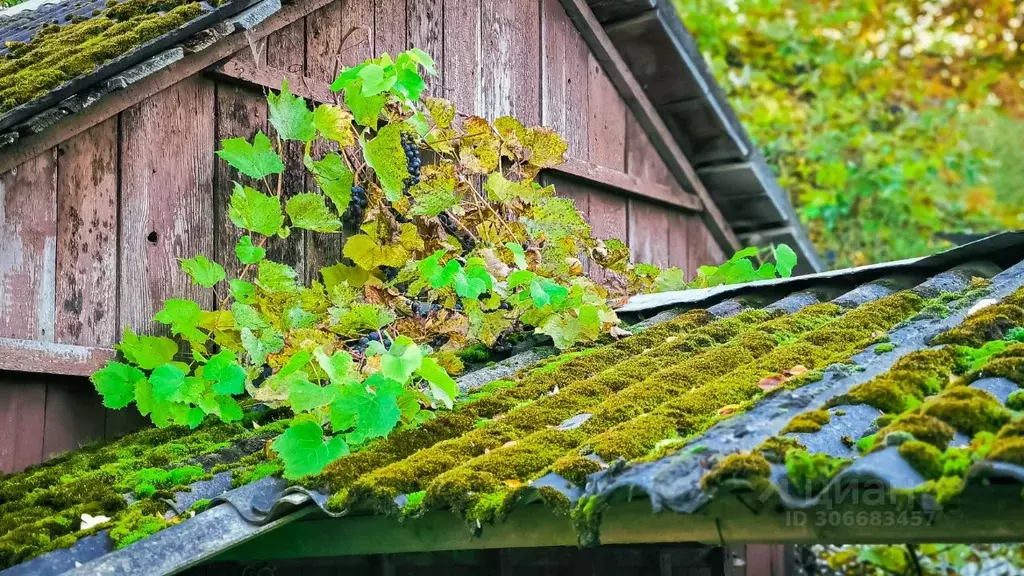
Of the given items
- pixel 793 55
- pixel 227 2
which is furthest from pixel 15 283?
pixel 793 55

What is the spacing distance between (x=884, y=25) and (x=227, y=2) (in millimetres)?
13636

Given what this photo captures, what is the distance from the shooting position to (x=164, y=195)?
13.1ft

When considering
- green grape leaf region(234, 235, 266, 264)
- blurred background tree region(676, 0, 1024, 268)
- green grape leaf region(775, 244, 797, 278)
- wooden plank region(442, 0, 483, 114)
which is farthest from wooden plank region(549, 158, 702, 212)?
blurred background tree region(676, 0, 1024, 268)

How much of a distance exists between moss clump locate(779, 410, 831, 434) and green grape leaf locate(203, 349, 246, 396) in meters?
1.85

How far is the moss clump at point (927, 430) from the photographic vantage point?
6.64 feet

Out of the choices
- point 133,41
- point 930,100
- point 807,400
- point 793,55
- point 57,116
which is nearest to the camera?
point 807,400

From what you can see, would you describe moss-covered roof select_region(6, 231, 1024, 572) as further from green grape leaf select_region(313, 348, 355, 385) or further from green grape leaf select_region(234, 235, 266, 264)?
green grape leaf select_region(234, 235, 266, 264)

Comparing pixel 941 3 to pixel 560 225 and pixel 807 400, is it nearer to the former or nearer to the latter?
pixel 560 225

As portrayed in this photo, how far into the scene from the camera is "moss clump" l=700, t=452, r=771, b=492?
1968mm

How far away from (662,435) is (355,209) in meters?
2.31

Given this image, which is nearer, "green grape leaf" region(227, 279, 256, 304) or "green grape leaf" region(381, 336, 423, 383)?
"green grape leaf" region(381, 336, 423, 383)

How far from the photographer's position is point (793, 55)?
13.5 metres

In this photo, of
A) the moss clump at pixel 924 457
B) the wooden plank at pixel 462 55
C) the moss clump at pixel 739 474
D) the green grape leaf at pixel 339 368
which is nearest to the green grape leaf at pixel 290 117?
the green grape leaf at pixel 339 368

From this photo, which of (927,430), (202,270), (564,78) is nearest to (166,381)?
(202,270)
